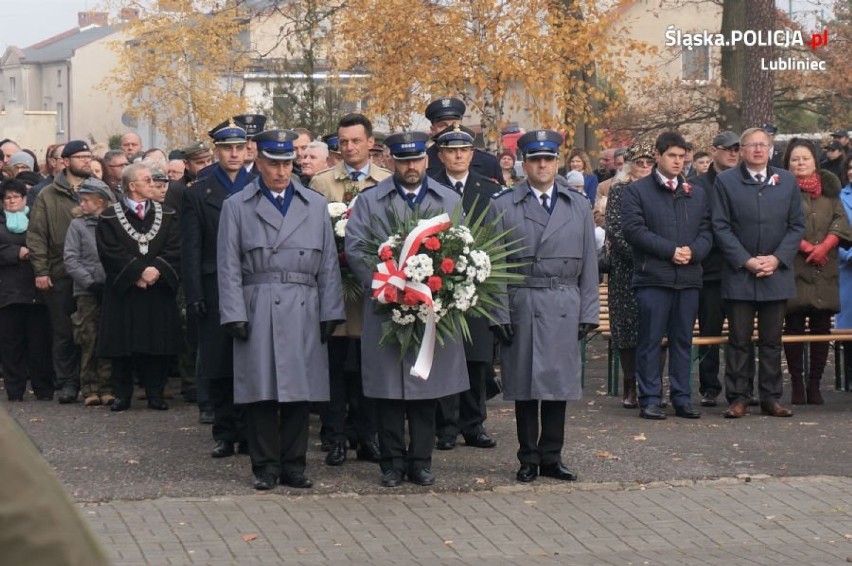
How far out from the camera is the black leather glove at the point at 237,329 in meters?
8.80

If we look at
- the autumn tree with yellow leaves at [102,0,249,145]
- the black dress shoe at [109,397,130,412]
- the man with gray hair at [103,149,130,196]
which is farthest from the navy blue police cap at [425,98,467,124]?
the autumn tree with yellow leaves at [102,0,249,145]

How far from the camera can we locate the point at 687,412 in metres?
11.8

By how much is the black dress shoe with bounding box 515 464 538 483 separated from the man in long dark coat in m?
4.27

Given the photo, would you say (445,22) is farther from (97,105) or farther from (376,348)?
(97,105)

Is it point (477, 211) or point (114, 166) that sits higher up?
point (114, 166)

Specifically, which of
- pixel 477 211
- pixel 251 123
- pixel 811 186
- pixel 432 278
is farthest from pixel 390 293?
pixel 811 186

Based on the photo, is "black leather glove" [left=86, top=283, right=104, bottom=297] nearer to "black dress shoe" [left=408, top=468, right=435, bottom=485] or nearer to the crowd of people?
the crowd of people

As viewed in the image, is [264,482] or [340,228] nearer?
[264,482]

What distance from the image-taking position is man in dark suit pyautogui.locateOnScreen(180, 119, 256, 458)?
9898 mm

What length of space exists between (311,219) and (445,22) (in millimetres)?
12457

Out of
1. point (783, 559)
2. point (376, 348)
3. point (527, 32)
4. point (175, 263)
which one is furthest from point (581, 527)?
point (527, 32)

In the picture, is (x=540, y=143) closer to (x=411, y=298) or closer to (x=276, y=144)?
(x=411, y=298)

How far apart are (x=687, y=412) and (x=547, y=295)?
10.0 ft

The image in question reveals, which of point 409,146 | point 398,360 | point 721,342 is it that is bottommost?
point 721,342
